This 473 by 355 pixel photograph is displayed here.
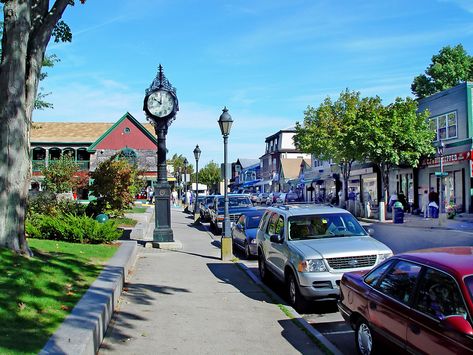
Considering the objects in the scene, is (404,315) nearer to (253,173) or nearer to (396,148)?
(396,148)

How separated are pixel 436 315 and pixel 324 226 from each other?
496cm

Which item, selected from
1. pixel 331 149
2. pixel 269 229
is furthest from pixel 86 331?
pixel 331 149

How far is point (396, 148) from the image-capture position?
29547 mm

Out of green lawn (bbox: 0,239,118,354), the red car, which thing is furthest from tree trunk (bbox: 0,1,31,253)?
the red car

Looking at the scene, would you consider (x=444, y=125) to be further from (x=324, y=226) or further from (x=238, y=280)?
(x=324, y=226)

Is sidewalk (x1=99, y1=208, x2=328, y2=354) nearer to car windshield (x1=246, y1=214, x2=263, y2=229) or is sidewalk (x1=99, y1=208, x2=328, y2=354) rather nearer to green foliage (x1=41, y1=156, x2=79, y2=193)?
car windshield (x1=246, y1=214, x2=263, y2=229)

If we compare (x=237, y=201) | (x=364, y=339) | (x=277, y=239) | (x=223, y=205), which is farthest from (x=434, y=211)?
(x=364, y=339)

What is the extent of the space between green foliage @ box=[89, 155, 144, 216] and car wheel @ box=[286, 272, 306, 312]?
12.5 metres

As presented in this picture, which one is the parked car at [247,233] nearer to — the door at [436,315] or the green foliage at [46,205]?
the green foliage at [46,205]

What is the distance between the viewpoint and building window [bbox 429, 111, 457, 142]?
1155 inches

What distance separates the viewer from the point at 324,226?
927 centimetres

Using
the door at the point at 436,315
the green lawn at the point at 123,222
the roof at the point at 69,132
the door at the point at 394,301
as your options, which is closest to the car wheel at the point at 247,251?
the green lawn at the point at 123,222

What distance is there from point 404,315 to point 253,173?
98.0 meters

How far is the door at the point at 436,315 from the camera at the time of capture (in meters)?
3.96
